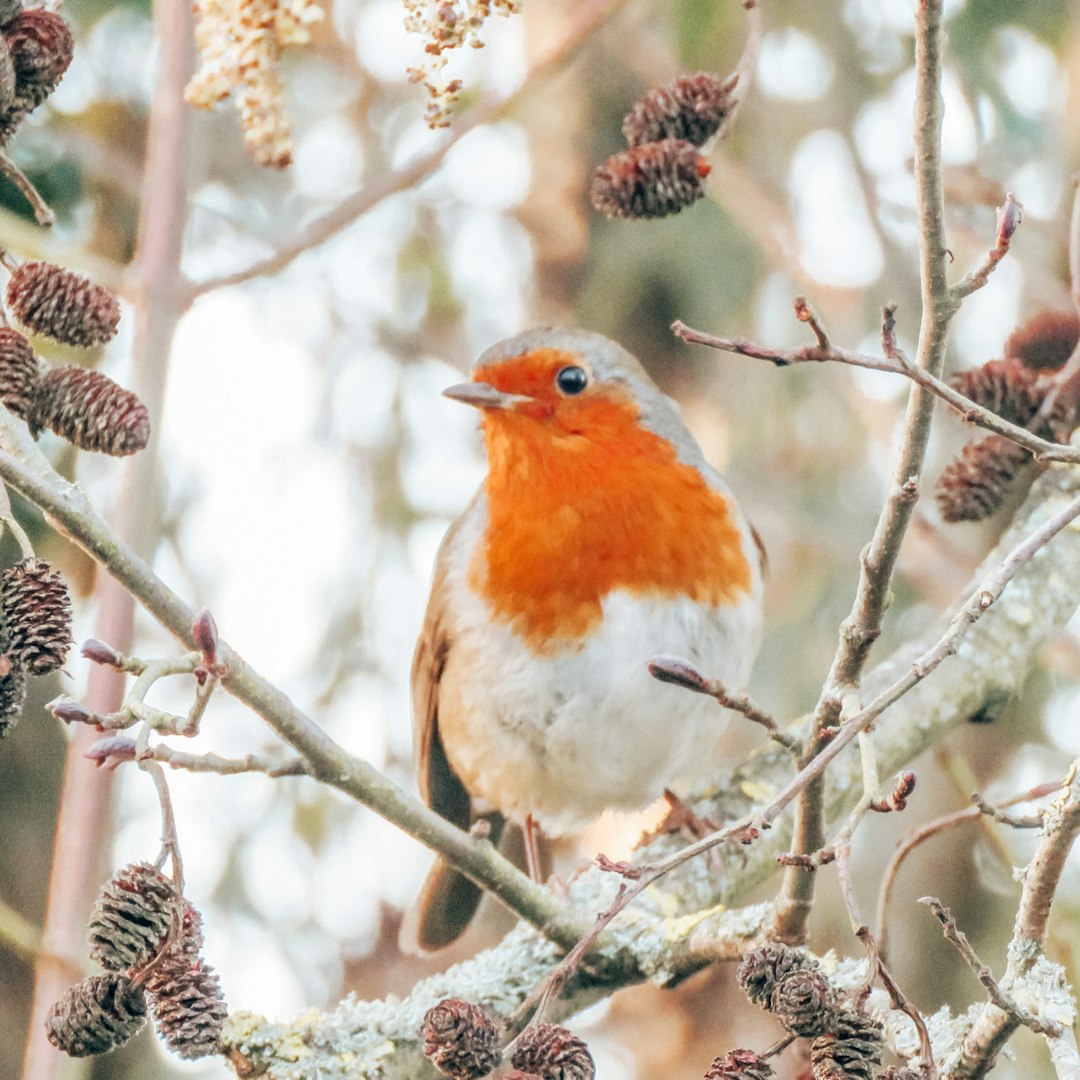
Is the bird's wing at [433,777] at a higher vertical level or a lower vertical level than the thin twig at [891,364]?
higher

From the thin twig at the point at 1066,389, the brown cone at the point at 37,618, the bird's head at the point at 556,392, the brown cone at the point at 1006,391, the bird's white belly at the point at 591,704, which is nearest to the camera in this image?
the brown cone at the point at 37,618

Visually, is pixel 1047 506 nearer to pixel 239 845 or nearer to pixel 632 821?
pixel 632 821

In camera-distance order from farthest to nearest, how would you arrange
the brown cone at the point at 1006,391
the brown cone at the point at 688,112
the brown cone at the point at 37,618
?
1. the brown cone at the point at 1006,391
2. the brown cone at the point at 688,112
3. the brown cone at the point at 37,618

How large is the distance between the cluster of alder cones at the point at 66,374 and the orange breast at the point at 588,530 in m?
1.48

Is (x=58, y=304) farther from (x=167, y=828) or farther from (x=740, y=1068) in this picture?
(x=740, y=1068)

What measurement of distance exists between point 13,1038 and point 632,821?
1770 millimetres

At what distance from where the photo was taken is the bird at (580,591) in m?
3.28

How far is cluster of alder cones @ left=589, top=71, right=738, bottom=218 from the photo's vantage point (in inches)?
88.9

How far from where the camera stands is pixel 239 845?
484 centimetres

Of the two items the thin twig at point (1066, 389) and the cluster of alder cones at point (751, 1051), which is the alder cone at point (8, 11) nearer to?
the cluster of alder cones at point (751, 1051)

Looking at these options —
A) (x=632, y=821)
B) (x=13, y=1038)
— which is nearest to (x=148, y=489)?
(x=13, y=1038)

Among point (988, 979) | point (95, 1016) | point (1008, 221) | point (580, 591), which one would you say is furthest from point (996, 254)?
point (580, 591)

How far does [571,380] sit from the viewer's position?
3.56 metres

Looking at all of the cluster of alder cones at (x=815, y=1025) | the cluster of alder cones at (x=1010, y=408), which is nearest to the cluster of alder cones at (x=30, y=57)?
the cluster of alder cones at (x=815, y=1025)
